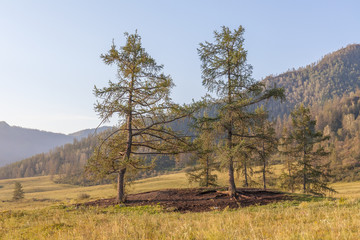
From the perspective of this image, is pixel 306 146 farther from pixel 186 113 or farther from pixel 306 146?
pixel 186 113

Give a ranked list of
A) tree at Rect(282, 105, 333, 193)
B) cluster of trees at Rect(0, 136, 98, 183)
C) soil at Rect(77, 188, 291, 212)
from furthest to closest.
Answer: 1. cluster of trees at Rect(0, 136, 98, 183)
2. tree at Rect(282, 105, 333, 193)
3. soil at Rect(77, 188, 291, 212)

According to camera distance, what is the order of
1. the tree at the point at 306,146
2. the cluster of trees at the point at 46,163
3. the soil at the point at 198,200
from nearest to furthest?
the soil at the point at 198,200
the tree at the point at 306,146
the cluster of trees at the point at 46,163

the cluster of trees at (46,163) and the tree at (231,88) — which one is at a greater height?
the tree at (231,88)

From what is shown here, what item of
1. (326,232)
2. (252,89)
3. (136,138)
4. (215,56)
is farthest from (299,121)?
(326,232)

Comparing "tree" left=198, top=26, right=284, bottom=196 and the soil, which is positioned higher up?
"tree" left=198, top=26, right=284, bottom=196

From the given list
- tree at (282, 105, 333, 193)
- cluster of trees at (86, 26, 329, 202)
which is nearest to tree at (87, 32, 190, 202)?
cluster of trees at (86, 26, 329, 202)

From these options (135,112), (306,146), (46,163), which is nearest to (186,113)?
(135,112)

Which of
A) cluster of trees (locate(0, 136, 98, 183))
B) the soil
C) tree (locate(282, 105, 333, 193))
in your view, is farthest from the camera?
cluster of trees (locate(0, 136, 98, 183))

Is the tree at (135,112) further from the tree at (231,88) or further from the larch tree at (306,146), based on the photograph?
the larch tree at (306,146)

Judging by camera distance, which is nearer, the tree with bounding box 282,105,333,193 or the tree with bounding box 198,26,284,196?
the tree with bounding box 198,26,284,196

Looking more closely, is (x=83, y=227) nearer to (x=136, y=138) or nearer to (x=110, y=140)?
(x=110, y=140)

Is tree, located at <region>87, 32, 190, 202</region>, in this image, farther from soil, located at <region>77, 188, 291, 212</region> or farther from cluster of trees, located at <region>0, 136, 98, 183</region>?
cluster of trees, located at <region>0, 136, 98, 183</region>

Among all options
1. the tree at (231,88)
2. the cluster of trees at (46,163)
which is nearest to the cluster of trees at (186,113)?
the tree at (231,88)

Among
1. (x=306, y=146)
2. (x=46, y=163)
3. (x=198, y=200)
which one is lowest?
(x=46, y=163)
